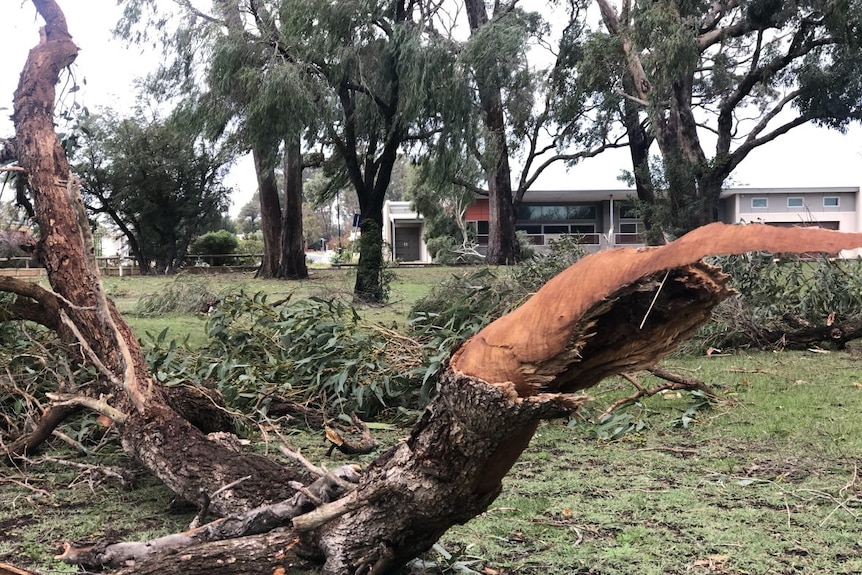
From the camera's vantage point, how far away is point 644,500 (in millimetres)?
3229

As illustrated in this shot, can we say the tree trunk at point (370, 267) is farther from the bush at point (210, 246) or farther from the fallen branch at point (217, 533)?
the bush at point (210, 246)

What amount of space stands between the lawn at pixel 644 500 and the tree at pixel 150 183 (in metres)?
24.3

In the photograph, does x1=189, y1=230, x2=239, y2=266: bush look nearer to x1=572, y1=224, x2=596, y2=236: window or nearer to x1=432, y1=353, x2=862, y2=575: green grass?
x1=572, y1=224, x2=596, y2=236: window

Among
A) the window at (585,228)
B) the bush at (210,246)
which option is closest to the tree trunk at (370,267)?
the bush at (210,246)

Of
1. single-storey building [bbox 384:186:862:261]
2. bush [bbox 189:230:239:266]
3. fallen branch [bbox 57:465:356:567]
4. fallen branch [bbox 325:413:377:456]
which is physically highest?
single-storey building [bbox 384:186:862:261]

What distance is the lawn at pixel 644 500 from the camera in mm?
2592

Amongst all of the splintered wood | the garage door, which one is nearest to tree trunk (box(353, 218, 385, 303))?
the splintered wood

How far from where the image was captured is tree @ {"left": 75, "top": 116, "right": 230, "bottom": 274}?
27062mm

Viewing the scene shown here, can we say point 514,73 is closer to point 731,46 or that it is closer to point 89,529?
point 731,46

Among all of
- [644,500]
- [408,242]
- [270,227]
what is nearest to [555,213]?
[408,242]

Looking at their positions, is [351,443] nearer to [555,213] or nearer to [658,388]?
[658,388]

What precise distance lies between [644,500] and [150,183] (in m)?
27.2

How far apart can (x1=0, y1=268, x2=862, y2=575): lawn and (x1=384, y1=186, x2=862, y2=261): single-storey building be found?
2933 centimetres

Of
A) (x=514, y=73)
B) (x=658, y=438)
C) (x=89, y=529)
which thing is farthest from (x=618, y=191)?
(x=89, y=529)
